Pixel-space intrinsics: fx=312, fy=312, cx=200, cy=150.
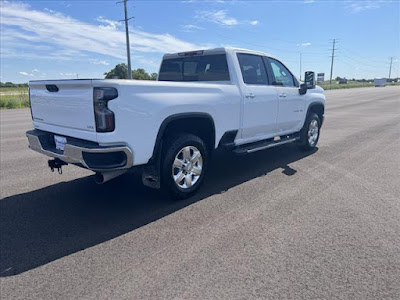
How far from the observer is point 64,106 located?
3771 mm

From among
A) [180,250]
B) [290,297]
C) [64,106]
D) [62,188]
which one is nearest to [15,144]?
[62,188]

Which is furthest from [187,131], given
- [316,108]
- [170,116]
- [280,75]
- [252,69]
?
[316,108]

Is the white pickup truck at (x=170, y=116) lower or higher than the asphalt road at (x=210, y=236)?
higher

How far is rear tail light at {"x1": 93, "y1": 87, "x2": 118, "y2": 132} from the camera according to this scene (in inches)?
129

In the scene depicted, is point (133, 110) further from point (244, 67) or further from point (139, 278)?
point (244, 67)

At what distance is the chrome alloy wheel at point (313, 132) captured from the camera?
7278 millimetres

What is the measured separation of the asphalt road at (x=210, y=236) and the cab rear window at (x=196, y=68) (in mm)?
1735

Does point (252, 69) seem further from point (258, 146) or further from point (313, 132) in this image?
point (313, 132)

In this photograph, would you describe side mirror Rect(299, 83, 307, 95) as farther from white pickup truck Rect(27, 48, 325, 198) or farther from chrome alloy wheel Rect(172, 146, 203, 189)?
chrome alloy wheel Rect(172, 146, 203, 189)

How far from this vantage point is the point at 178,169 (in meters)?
4.32

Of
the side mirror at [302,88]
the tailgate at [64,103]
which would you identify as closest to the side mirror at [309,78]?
the side mirror at [302,88]

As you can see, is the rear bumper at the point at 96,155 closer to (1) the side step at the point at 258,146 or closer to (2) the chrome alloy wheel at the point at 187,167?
(2) the chrome alloy wheel at the point at 187,167

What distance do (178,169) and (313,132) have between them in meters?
4.39

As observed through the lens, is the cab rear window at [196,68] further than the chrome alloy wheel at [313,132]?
No
